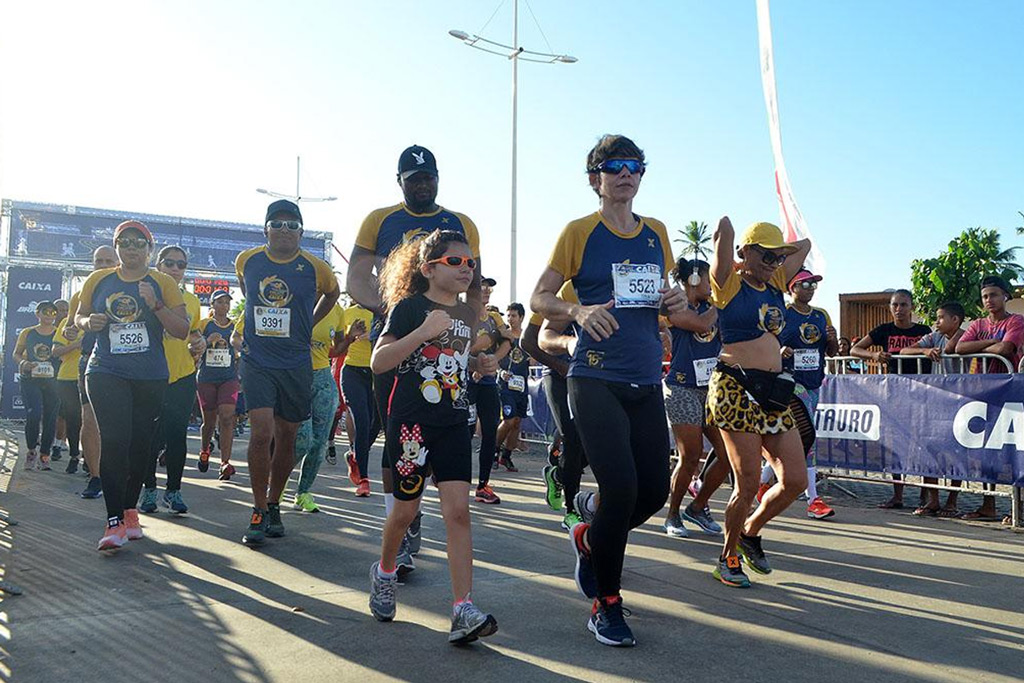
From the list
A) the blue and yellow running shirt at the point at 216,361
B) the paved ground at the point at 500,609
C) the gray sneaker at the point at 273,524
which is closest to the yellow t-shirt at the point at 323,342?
the paved ground at the point at 500,609

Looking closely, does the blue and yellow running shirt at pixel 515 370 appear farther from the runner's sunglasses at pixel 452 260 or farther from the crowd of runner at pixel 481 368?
the runner's sunglasses at pixel 452 260

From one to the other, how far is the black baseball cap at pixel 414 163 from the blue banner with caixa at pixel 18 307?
25588 mm

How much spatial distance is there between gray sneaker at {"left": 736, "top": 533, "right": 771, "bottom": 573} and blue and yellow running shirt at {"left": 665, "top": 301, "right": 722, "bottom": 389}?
185 centimetres

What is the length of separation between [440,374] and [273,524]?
2783 mm

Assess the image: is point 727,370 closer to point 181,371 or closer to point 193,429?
point 181,371

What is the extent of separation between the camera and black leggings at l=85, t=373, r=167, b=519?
223 inches

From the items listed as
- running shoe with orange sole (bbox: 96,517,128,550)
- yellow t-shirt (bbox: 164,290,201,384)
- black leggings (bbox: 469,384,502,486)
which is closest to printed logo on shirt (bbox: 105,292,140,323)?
yellow t-shirt (bbox: 164,290,201,384)

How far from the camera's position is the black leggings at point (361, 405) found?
25.5ft

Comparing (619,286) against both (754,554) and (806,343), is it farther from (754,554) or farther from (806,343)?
(806,343)

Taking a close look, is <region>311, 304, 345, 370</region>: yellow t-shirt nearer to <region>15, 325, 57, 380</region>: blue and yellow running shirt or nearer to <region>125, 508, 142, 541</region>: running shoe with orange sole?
<region>125, 508, 142, 541</region>: running shoe with orange sole

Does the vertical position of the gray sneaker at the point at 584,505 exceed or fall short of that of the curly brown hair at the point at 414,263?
it falls short

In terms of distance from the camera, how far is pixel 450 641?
359 cm

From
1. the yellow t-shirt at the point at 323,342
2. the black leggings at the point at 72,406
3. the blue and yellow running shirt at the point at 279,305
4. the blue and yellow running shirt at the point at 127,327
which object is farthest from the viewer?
the black leggings at the point at 72,406

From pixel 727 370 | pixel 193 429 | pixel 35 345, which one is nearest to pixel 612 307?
pixel 727 370
